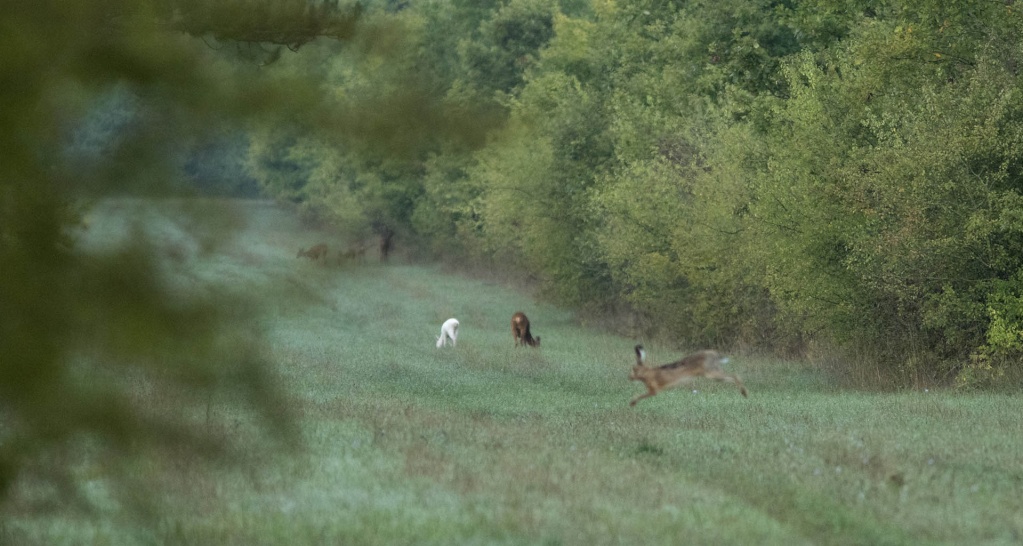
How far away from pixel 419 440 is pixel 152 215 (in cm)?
740

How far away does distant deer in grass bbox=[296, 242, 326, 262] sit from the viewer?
6559 mm

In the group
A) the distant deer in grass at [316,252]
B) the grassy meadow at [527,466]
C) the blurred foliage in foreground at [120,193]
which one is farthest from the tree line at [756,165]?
the grassy meadow at [527,466]

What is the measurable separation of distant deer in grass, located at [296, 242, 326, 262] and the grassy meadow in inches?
2.1

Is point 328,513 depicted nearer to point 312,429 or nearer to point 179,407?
point 179,407

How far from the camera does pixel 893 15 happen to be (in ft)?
87.4

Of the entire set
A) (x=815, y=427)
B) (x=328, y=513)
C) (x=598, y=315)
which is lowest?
(x=328, y=513)

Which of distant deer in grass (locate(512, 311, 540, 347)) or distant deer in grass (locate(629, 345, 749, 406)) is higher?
distant deer in grass (locate(512, 311, 540, 347))

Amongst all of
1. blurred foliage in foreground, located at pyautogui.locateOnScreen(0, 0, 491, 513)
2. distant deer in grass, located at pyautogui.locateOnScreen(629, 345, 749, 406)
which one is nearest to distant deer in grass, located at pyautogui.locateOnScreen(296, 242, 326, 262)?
blurred foliage in foreground, located at pyautogui.locateOnScreen(0, 0, 491, 513)

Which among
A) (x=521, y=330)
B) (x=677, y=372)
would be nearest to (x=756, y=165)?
(x=521, y=330)

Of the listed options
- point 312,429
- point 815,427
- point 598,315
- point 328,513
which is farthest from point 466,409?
point 598,315

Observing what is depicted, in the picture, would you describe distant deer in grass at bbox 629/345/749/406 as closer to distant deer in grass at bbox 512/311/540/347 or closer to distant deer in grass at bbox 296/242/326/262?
distant deer in grass at bbox 296/242/326/262

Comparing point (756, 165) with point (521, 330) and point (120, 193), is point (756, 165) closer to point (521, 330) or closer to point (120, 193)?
point (521, 330)

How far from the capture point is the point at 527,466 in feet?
39.5

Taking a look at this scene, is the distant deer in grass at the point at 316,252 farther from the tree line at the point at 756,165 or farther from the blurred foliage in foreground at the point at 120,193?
the blurred foliage in foreground at the point at 120,193
